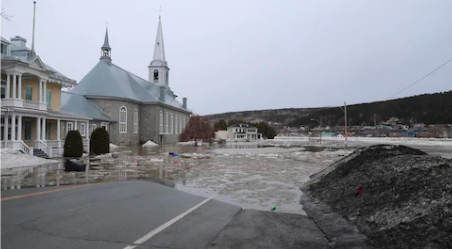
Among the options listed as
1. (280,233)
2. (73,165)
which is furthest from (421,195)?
(73,165)

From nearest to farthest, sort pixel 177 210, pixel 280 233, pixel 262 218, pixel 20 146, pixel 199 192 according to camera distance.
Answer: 1. pixel 280 233
2. pixel 262 218
3. pixel 177 210
4. pixel 199 192
5. pixel 20 146

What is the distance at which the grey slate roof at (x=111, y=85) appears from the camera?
4997 cm

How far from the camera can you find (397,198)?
5660 millimetres

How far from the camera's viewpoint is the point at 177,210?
6992mm

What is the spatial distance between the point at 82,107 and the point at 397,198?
145 feet

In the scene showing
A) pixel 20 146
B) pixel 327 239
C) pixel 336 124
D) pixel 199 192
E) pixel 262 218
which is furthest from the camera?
pixel 336 124

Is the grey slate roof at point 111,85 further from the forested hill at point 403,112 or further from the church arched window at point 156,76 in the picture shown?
the forested hill at point 403,112

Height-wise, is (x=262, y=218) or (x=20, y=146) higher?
(x=20, y=146)

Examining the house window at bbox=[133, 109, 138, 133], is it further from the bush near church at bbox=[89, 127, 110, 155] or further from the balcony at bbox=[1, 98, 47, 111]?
the balcony at bbox=[1, 98, 47, 111]

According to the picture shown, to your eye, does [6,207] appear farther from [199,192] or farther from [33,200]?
[199,192]

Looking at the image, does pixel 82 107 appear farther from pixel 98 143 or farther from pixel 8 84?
pixel 8 84

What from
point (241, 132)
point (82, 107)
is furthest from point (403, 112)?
point (82, 107)

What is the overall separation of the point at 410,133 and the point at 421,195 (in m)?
146

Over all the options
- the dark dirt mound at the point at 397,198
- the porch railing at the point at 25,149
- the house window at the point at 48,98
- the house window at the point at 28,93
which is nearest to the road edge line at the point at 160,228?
the dark dirt mound at the point at 397,198
